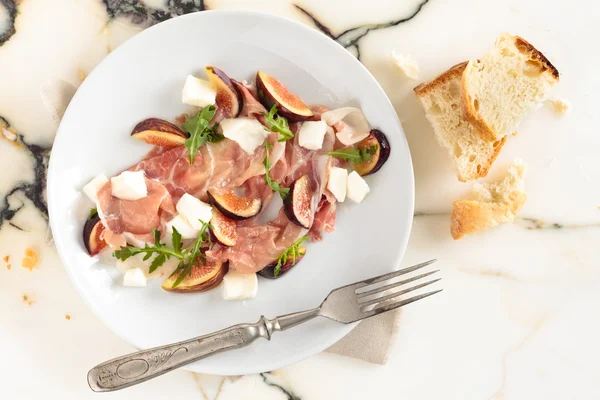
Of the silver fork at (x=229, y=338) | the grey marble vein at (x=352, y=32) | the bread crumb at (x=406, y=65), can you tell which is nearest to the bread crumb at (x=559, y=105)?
the bread crumb at (x=406, y=65)

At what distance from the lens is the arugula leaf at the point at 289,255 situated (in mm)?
2174

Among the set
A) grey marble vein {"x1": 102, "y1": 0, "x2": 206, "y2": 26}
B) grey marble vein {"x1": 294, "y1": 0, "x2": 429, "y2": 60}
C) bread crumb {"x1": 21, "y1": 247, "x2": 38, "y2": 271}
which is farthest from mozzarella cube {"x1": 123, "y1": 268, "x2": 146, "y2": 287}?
grey marble vein {"x1": 294, "y1": 0, "x2": 429, "y2": 60}

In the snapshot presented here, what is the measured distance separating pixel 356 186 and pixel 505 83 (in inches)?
30.1

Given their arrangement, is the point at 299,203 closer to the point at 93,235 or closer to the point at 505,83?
the point at 93,235

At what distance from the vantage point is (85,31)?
7.71ft

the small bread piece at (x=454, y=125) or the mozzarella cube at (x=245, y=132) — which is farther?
the small bread piece at (x=454, y=125)

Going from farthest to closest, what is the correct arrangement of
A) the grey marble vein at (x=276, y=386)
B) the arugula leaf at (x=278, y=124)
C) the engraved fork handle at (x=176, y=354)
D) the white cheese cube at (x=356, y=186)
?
the grey marble vein at (x=276, y=386), the white cheese cube at (x=356, y=186), the arugula leaf at (x=278, y=124), the engraved fork handle at (x=176, y=354)

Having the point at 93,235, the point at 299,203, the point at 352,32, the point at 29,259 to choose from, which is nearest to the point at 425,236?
the point at 299,203

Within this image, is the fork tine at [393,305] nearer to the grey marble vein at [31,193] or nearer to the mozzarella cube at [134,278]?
the mozzarella cube at [134,278]

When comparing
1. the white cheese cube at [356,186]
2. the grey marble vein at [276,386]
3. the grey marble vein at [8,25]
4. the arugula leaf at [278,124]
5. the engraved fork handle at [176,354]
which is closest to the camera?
the engraved fork handle at [176,354]

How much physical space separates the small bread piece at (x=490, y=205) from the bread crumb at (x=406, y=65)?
1.80 ft

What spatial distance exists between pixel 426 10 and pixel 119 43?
4.38 feet

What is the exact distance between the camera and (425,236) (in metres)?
2.46

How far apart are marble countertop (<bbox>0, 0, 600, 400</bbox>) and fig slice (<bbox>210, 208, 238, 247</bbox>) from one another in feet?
2.20
